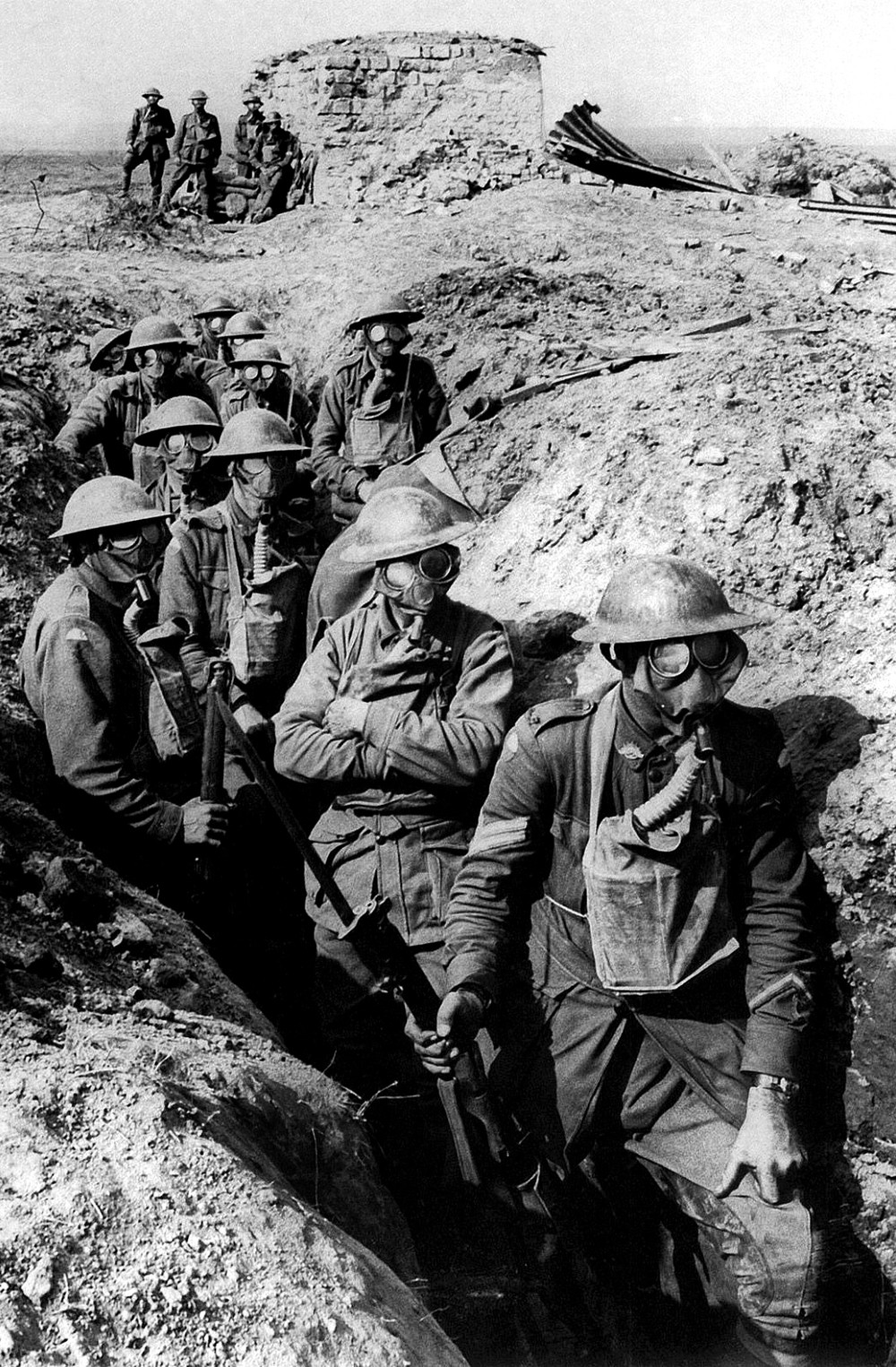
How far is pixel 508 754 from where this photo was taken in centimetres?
438

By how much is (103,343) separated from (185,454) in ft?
9.40

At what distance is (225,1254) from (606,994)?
1.70m

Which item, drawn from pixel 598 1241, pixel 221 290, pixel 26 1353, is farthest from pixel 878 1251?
pixel 221 290

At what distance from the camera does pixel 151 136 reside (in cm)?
1764


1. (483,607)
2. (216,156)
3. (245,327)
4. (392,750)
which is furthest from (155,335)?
(216,156)

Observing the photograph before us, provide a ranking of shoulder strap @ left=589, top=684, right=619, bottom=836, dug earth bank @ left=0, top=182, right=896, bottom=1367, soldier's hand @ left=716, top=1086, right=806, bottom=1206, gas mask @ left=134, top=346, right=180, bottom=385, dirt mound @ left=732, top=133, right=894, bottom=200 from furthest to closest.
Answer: dirt mound @ left=732, top=133, right=894, bottom=200
gas mask @ left=134, top=346, right=180, bottom=385
shoulder strap @ left=589, top=684, right=619, bottom=836
soldier's hand @ left=716, top=1086, right=806, bottom=1206
dug earth bank @ left=0, top=182, right=896, bottom=1367

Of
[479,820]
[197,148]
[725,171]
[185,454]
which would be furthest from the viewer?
[197,148]

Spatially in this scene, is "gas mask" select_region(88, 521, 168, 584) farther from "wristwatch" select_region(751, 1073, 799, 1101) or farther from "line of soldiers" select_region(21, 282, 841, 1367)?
"wristwatch" select_region(751, 1073, 799, 1101)

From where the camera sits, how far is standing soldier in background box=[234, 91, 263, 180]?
1614 cm

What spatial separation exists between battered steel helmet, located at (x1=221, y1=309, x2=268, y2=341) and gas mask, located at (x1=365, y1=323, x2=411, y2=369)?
200 cm

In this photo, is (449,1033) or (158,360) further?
(158,360)

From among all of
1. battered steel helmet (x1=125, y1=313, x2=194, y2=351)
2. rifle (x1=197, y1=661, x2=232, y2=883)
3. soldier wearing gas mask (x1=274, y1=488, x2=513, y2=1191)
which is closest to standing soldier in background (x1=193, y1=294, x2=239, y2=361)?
battered steel helmet (x1=125, y1=313, x2=194, y2=351)

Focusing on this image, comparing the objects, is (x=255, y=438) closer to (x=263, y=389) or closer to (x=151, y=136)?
(x=263, y=389)

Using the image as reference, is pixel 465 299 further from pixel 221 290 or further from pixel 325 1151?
pixel 325 1151
